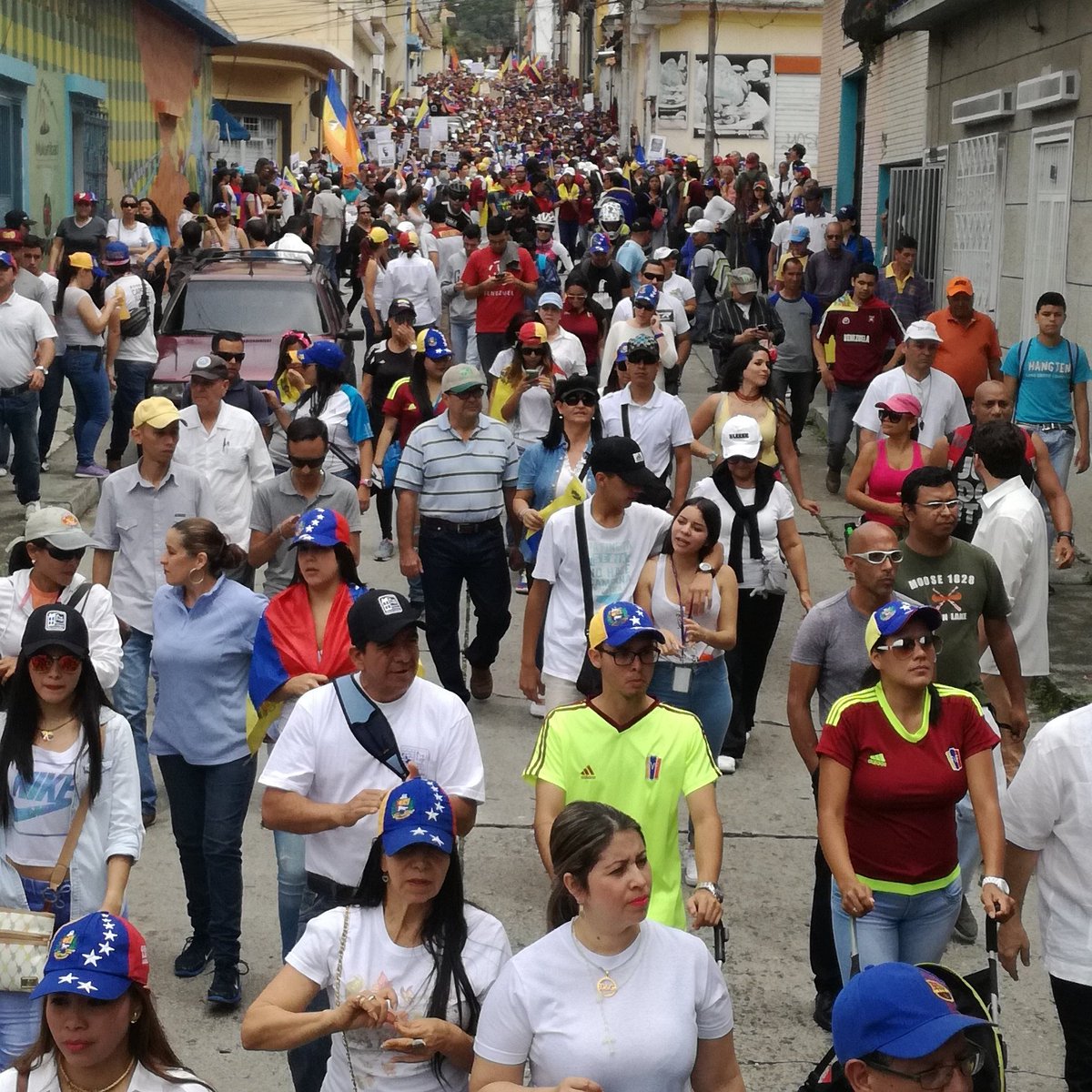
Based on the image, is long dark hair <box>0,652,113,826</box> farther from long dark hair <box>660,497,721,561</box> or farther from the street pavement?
long dark hair <box>660,497,721,561</box>

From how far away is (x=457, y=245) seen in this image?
68.0 feet

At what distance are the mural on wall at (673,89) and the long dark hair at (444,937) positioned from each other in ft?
163

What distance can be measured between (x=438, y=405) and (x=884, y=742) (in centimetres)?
630

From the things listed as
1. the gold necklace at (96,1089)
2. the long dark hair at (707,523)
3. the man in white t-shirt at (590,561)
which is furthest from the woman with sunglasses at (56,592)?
the gold necklace at (96,1089)

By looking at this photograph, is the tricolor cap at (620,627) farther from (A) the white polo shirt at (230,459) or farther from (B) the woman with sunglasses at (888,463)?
(A) the white polo shirt at (230,459)

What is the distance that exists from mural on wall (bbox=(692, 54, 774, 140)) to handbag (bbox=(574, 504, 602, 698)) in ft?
146

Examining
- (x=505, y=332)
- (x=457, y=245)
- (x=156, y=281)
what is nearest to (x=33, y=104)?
(x=156, y=281)

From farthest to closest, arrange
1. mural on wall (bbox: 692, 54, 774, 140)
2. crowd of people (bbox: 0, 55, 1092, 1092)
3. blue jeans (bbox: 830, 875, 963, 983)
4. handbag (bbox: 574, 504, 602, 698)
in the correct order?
mural on wall (bbox: 692, 54, 774, 140) < handbag (bbox: 574, 504, 602, 698) < blue jeans (bbox: 830, 875, 963, 983) < crowd of people (bbox: 0, 55, 1092, 1092)

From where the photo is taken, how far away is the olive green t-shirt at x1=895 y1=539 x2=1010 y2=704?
6637 mm

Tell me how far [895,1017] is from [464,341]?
15056 mm

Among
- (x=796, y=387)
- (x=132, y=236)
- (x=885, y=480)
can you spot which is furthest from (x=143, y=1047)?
(x=132, y=236)

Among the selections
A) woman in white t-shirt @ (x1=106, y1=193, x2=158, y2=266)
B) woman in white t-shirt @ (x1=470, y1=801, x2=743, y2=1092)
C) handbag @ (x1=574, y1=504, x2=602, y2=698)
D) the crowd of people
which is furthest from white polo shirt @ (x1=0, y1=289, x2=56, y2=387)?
woman in white t-shirt @ (x1=470, y1=801, x2=743, y2=1092)

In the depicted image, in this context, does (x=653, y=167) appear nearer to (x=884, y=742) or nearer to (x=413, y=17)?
(x=884, y=742)

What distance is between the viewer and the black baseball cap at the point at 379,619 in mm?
5145
